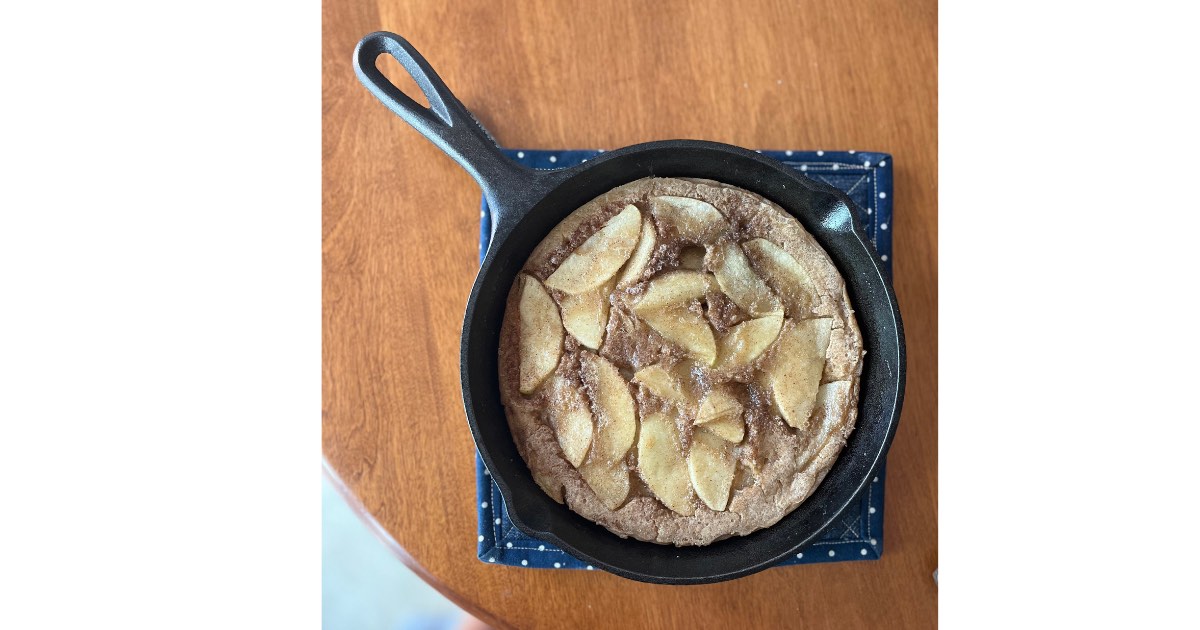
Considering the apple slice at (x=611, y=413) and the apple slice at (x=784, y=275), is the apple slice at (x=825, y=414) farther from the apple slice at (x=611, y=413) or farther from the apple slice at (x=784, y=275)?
the apple slice at (x=611, y=413)

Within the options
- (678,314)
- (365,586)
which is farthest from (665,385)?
(365,586)

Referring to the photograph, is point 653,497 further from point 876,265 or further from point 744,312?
point 876,265

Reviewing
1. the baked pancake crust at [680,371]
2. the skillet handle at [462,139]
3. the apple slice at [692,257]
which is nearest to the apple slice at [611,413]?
the baked pancake crust at [680,371]

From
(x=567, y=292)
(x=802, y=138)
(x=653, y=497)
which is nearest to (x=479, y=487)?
(x=653, y=497)

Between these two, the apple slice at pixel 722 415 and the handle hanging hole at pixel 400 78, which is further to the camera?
the handle hanging hole at pixel 400 78

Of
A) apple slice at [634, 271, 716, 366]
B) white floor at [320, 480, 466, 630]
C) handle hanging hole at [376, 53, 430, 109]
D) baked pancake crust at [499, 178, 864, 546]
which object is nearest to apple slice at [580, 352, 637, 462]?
baked pancake crust at [499, 178, 864, 546]

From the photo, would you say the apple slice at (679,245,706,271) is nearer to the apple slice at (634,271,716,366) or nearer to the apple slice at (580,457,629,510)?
the apple slice at (634,271,716,366)
